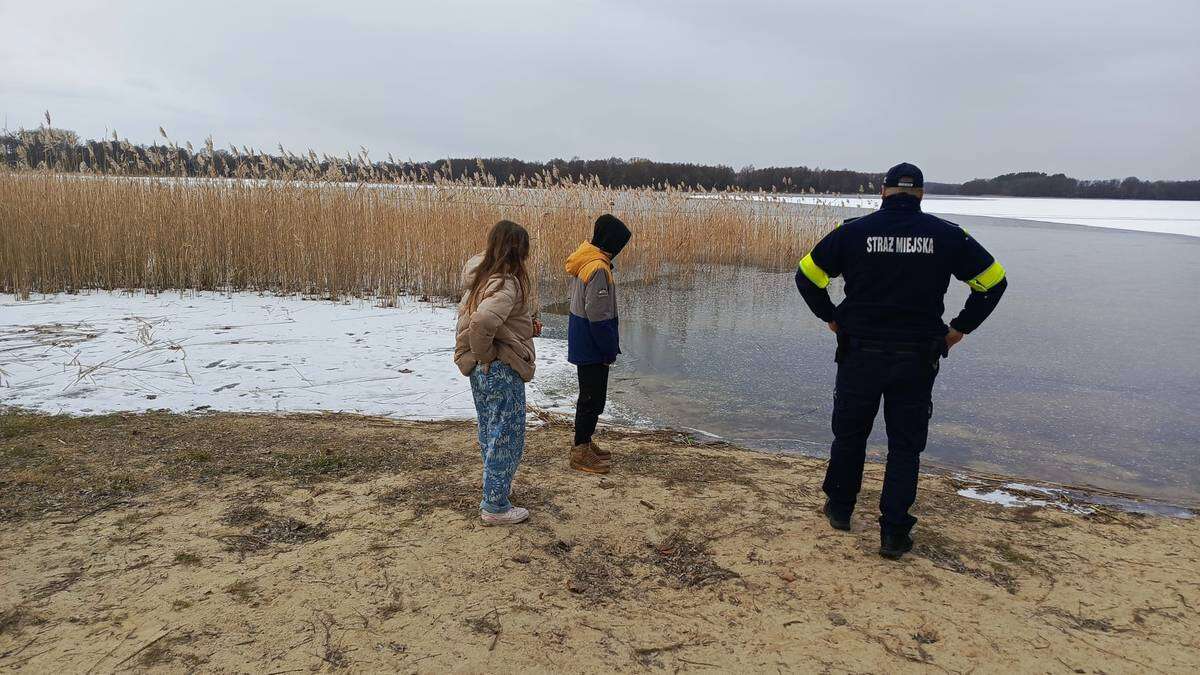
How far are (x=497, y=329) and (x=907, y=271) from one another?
71.1 inches

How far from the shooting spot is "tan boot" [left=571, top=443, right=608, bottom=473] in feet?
14.0

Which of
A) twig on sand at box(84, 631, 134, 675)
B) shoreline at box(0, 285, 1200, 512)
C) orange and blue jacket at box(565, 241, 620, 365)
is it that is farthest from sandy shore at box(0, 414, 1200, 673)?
shoreline at box(0, 285, 1200, 512)

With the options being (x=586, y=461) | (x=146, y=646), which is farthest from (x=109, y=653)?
(x=586, y=461)

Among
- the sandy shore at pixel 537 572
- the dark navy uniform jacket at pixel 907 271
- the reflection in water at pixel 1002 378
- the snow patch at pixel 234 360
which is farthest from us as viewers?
the snow patch at pixel 234 360

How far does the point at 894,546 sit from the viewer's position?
3279 millimetres

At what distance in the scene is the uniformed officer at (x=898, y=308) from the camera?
10.3ft

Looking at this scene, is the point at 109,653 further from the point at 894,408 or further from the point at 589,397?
the point at 894,408


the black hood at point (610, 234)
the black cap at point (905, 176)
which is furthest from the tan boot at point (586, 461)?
the black cap at point (905, 176)

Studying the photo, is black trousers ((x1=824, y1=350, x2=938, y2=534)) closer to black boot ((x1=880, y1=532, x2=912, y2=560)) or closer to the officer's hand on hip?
black boot ((x1=880, y1=532, x2=912, y2=560))

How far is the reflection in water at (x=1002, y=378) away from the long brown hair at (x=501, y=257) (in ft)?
8.29

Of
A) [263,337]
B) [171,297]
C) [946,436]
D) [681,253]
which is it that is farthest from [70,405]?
[681,253]

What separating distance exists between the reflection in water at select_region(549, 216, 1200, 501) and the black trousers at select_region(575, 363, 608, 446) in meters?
1.28

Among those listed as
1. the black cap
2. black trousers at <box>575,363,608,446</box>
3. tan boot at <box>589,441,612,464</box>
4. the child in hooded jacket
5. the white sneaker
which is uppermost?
the black cap

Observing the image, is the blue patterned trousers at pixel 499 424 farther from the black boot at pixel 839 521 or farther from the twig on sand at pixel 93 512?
the twig on sand at pixel 93 512
